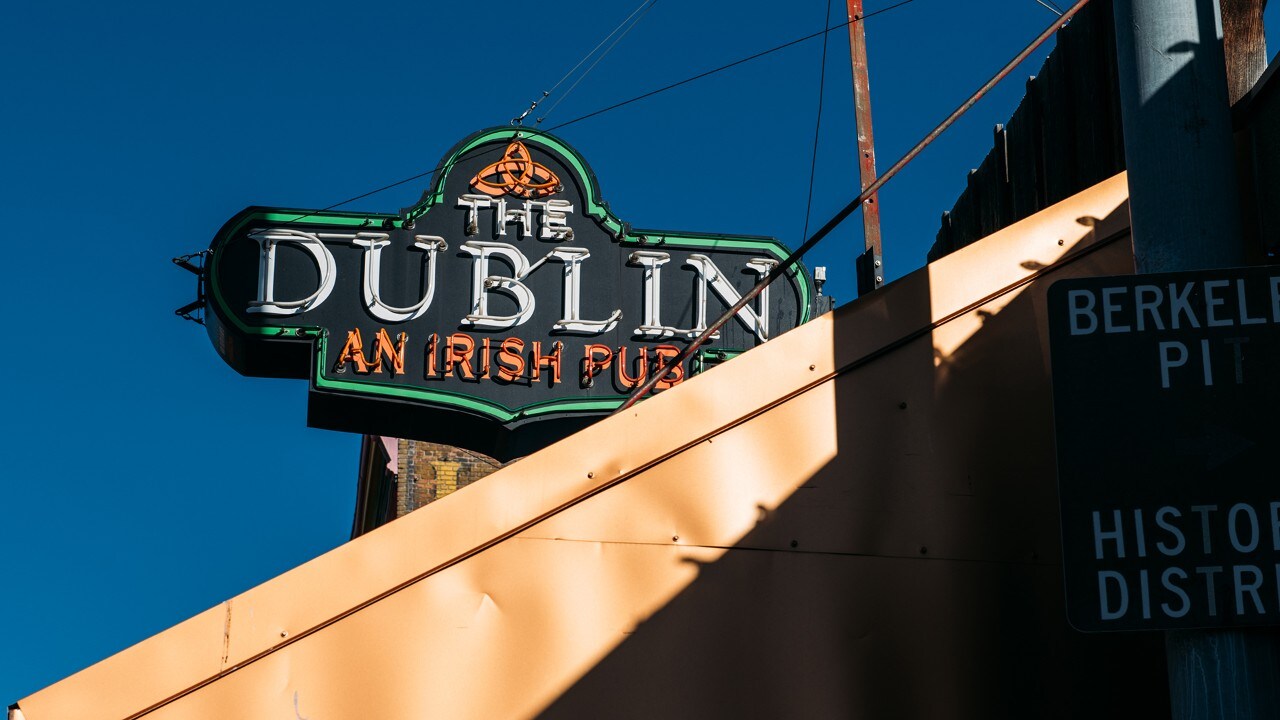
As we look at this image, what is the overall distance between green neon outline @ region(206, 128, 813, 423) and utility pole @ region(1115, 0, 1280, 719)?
23.0 feet

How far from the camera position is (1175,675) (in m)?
3.38

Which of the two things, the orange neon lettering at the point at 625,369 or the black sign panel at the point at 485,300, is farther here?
the orange neon lettering at the point at 625,369

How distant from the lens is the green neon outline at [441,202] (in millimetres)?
10219

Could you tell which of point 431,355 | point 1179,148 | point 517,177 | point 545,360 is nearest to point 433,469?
point 517,177

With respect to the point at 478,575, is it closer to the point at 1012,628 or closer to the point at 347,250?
the point at 1012,628

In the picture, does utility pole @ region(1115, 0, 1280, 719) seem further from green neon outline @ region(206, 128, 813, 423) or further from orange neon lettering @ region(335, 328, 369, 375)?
orange neon lettering @ region(335, 328, 369, 375)

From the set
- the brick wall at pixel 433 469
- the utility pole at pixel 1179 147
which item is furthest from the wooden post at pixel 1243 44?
the brick wall at pixel 433 469

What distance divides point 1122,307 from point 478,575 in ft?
7.56

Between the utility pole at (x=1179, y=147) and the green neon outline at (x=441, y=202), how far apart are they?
276 inches

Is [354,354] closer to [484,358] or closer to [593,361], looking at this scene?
[484,358]

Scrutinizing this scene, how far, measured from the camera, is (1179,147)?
11.8 ft

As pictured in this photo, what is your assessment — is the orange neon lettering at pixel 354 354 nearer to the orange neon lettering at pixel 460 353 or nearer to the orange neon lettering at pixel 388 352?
the orange neon lettering at pixel 388 352

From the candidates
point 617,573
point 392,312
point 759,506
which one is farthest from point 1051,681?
point 392,312

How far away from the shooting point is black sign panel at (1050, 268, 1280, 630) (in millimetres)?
3381
